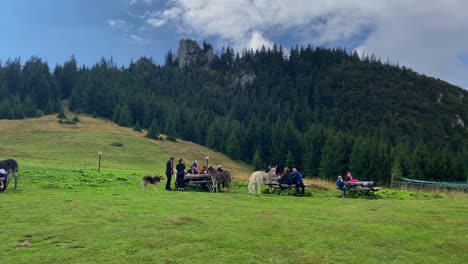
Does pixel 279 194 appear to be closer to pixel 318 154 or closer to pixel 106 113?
pixel 318 154

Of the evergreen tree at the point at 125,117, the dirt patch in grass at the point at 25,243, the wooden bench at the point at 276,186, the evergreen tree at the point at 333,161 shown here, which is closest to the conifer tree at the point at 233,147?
the evergreen tree at the point at 333,161

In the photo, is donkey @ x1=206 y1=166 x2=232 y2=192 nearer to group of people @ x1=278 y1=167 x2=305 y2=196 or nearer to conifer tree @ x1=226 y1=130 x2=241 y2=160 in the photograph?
group of people @ x1=278 y1=167 x2=305 y2=196

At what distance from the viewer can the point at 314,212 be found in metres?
20.1

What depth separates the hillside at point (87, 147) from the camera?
241 feet

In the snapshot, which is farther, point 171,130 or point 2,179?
point 171,130

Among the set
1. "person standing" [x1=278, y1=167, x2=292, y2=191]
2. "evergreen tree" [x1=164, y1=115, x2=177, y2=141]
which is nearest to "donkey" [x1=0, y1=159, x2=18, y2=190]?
"person standing" [x1=278, y1=167, x2=292, y2=191]

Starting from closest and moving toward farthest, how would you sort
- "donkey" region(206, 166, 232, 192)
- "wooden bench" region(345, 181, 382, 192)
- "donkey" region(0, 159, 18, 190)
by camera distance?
"donkey" region(0, 159, 18, 190) → "wooden bench" region(345, 181, 382, 192) → "donkey" region(206, 166, 232, 192)

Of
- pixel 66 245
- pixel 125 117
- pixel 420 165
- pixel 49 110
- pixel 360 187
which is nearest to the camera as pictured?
pixel 66 245

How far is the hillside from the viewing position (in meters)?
73.4

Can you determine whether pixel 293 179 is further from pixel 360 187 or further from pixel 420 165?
pixel 420 165

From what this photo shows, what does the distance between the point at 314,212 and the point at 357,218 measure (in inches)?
95.2

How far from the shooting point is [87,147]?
89.9m

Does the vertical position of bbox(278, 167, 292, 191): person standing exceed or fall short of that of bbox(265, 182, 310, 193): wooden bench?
it exceeds it

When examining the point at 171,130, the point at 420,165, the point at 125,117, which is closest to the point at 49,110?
the point at 125,117
